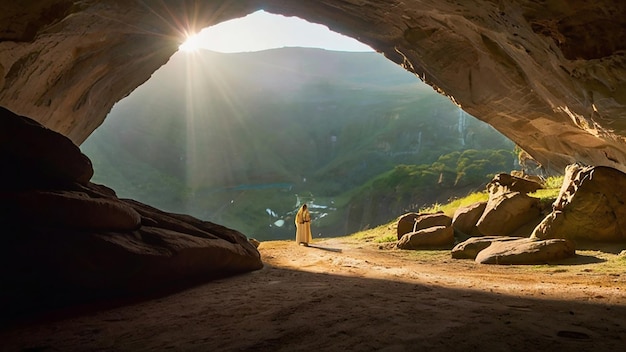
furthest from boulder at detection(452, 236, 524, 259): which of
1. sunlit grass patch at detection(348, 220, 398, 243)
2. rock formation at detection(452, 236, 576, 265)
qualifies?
sunlit grass patch at detection(348, 220, 398, 243)

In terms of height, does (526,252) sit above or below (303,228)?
below

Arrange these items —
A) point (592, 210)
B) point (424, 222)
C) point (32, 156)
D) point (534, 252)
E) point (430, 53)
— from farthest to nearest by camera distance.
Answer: point (424, 222), point (592, 210), point (430, 53), point (534, 252), point (32, 156)

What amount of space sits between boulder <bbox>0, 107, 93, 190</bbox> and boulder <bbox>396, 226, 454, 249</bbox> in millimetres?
11164

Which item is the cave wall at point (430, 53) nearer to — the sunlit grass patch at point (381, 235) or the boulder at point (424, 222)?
the boulder at point (424, 222)

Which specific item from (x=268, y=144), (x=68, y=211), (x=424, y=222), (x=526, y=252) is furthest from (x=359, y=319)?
(x=268, y=144)

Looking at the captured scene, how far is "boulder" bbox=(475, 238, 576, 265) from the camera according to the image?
318 inches

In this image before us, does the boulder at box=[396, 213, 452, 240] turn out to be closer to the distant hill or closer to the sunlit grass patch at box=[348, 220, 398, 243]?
the sunlit grass patch at box=[348, 220, 398, 243]

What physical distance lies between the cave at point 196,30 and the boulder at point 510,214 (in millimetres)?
2028

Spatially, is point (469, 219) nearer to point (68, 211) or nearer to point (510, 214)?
point (510, 214)

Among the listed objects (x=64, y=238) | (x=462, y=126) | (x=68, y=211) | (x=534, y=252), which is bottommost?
(x=534, y=252)

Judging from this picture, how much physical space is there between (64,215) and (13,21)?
10.1 ft

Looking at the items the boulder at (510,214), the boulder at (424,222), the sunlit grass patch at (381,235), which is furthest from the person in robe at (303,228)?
the boulder at (510,214)

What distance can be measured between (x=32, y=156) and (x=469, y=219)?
13.7 metres

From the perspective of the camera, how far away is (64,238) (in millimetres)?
4727
